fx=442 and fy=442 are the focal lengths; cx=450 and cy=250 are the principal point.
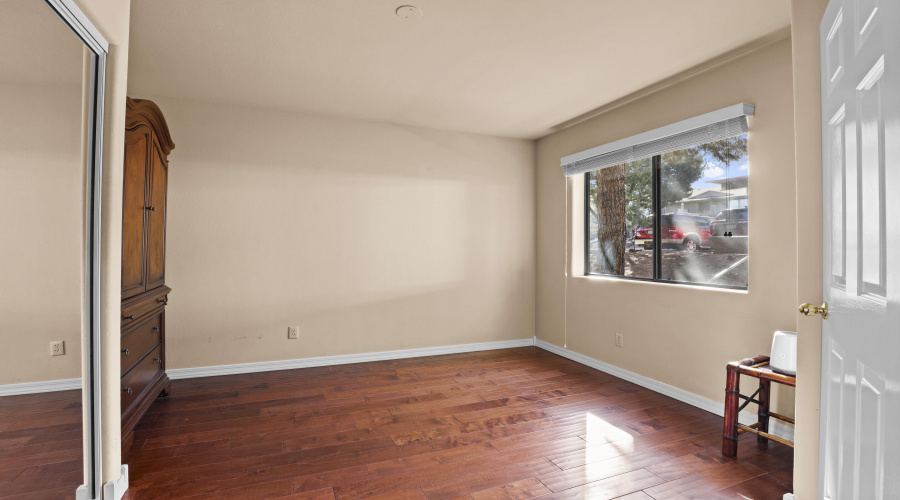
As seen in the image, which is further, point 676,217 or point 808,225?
point 676,217

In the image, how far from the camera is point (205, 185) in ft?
12.6

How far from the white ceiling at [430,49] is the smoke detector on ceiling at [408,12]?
4 cm

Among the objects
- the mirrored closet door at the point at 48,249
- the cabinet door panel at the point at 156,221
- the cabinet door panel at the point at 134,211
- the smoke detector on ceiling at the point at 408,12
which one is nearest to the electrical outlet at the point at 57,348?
the mirrored closet door at the point at 48,249

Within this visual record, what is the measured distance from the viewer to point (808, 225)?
169cm

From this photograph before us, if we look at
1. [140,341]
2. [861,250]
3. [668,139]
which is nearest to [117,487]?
[140,341]

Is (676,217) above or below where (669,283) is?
above

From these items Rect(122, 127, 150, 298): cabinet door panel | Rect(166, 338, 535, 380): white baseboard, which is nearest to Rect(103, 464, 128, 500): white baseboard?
Rect(122, 127, 150, 298): cabinet door panel

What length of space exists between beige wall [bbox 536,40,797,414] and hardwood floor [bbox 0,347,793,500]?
0.34 metres

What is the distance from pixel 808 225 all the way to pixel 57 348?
288cm

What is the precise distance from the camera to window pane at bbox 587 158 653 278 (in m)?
3.76

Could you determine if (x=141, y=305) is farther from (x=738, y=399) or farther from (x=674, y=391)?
(x=674, y=391)

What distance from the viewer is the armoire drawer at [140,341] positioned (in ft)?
7.65

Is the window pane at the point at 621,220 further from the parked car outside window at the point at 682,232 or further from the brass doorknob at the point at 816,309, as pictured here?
the brass doorknob at the point at 816,309

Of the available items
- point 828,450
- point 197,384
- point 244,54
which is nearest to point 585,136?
point 244,54
